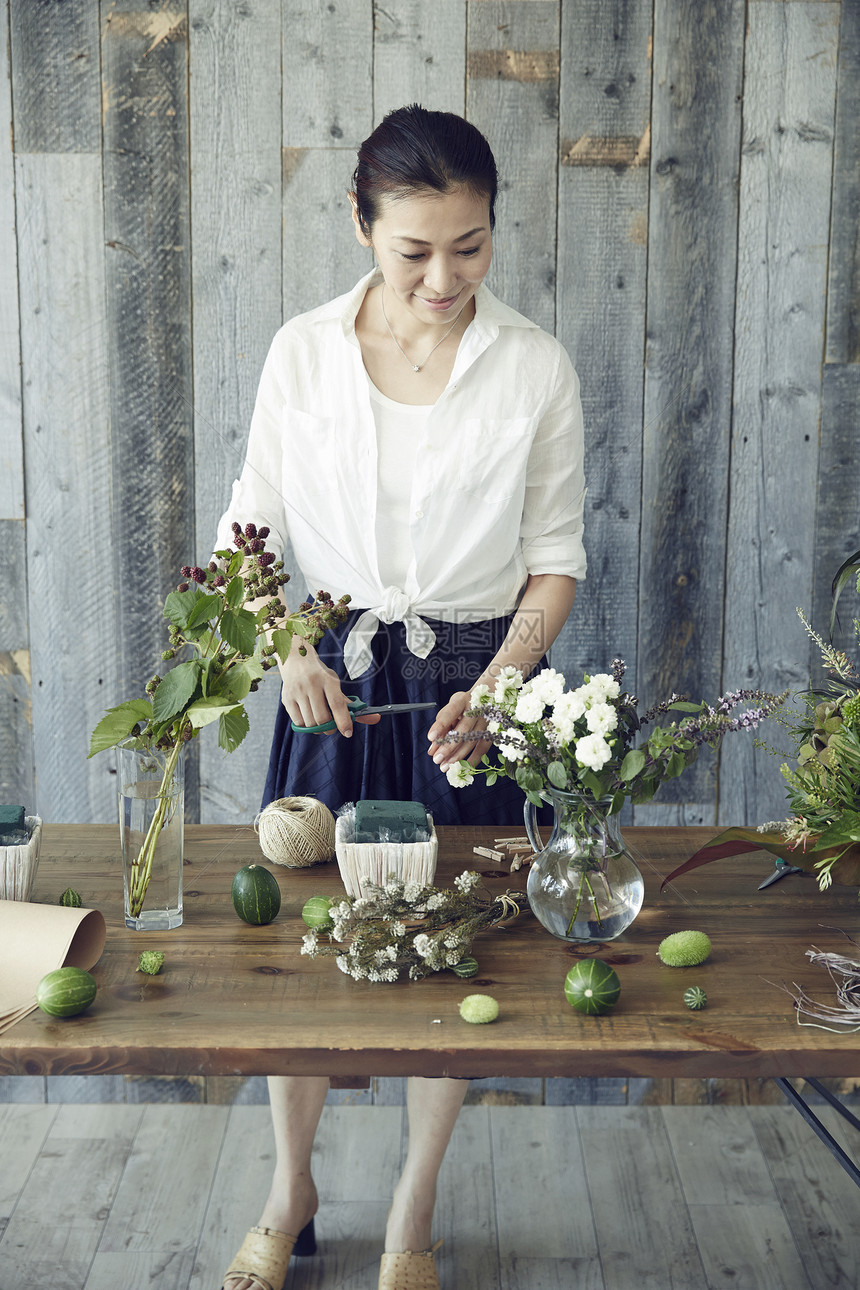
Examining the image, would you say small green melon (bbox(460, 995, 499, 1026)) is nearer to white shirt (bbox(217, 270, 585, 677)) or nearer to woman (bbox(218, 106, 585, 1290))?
woman (bbox(218, 106, 585, 1290))

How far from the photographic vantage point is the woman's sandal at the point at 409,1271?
1.54m

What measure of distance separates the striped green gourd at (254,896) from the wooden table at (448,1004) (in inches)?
0.7

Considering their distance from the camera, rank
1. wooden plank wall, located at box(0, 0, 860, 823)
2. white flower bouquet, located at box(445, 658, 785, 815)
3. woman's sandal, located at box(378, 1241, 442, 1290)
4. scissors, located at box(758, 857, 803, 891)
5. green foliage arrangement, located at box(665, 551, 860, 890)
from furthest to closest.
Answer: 1. wooden plank wall, located at box(0, 0, 860, 823)
2. woman's sandal, located at box(378, 1241, 442, 1290)
3. scissors, located at box(758, 857, 803, 891)
4. green foliage arrangement, located at box(665, 551, 860, 890)
5. white flower bouquet, located at box(445, 658, 785, 815)

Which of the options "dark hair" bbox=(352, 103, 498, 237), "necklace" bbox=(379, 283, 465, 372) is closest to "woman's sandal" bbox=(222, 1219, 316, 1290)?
"necklace" bbox=(379, 283, 465, 372)

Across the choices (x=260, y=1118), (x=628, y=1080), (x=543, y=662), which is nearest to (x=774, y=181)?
(x=543, y=662)

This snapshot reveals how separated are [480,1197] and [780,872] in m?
0.90

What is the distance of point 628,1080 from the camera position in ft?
6.82

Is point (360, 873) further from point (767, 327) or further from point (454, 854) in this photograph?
point (767, 327)

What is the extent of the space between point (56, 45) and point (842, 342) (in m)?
1.51

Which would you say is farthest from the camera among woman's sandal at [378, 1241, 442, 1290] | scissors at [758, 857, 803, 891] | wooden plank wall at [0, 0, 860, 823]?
wooden plank wall at [0, 0, 860, 823]

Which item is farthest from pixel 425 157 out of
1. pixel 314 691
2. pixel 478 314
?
pixel 314 691

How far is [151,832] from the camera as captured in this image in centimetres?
115

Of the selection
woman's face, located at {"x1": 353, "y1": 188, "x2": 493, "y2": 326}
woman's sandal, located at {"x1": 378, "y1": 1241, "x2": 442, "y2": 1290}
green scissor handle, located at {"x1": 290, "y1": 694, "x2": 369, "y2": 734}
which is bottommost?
woman's sandal, located at {"x1": 378, "y1": 1241, "x2": 442, "y2": 1290}

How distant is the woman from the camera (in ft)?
5.16
